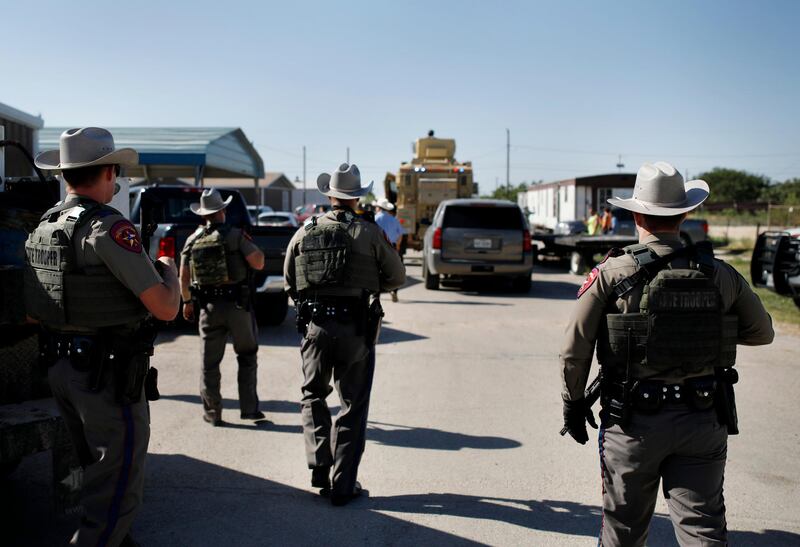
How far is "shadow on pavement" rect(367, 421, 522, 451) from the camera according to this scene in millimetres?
5567

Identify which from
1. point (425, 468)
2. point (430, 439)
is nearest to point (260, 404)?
point (430, 439)

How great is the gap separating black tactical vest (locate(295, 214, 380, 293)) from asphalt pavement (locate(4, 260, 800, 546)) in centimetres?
130

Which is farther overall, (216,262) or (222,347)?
(222,347)

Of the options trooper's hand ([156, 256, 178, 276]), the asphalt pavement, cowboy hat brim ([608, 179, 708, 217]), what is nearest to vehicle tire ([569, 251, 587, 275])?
the asphalt pavement

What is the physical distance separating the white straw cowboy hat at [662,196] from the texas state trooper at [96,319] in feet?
6.57

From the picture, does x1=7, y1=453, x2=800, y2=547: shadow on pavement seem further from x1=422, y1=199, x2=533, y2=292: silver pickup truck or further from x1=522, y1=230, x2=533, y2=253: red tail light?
x1=522, y1=230, x2=533, y2=253: red tail light

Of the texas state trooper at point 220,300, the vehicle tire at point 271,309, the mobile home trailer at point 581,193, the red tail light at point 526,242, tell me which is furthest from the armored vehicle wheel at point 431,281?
the mobile home trailer at point 581,193

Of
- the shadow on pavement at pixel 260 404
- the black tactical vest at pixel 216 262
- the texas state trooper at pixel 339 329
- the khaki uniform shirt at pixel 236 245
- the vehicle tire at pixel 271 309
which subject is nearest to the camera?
the texas state trooper at pixel 339 329

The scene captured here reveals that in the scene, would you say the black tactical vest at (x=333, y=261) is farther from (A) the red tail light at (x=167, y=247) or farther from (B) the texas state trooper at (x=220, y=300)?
(A) the red tail light at (x=167, y=247)

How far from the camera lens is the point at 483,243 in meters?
14.8

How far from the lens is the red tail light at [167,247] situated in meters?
8.90

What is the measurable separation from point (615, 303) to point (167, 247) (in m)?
6.88

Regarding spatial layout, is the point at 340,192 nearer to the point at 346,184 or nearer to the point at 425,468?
the point at 346,184

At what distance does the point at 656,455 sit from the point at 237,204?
8884 millimetres
